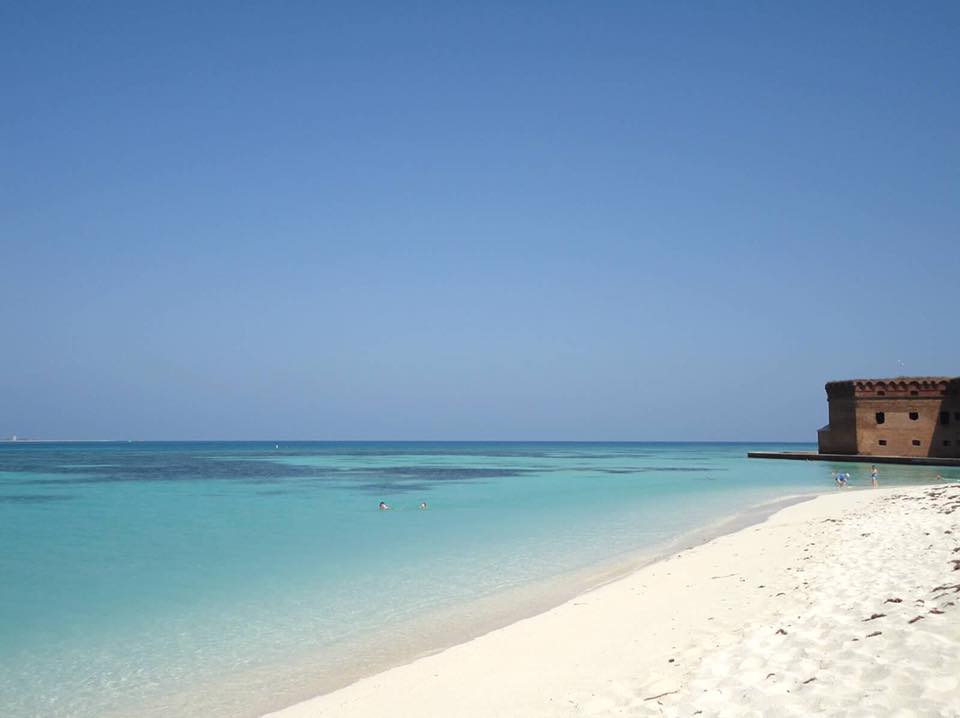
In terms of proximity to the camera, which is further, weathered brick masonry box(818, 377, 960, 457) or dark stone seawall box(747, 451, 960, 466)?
weathered brick masonry box(818, 377, 960, 457)

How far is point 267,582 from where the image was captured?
12.1m

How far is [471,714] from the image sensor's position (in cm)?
571

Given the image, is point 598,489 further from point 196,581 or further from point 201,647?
point 201,647

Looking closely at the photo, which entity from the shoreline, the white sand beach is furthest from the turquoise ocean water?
the white sand beach

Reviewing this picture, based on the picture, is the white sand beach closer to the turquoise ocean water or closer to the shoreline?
the shoreline

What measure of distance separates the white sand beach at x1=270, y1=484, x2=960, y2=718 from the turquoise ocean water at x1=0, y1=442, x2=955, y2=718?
0.99 meters

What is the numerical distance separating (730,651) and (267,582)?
27.5 feet

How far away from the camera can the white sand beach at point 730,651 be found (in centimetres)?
468

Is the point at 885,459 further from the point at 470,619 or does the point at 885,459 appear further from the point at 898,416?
the point at 470,619

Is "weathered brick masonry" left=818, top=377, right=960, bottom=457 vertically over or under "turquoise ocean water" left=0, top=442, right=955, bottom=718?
over

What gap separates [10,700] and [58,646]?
1836 millimetres

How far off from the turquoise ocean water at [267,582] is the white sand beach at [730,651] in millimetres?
985

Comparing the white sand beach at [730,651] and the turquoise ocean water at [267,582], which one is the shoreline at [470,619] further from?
the white sand beach at [730,651]

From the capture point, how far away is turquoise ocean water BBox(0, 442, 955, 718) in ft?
24.1
